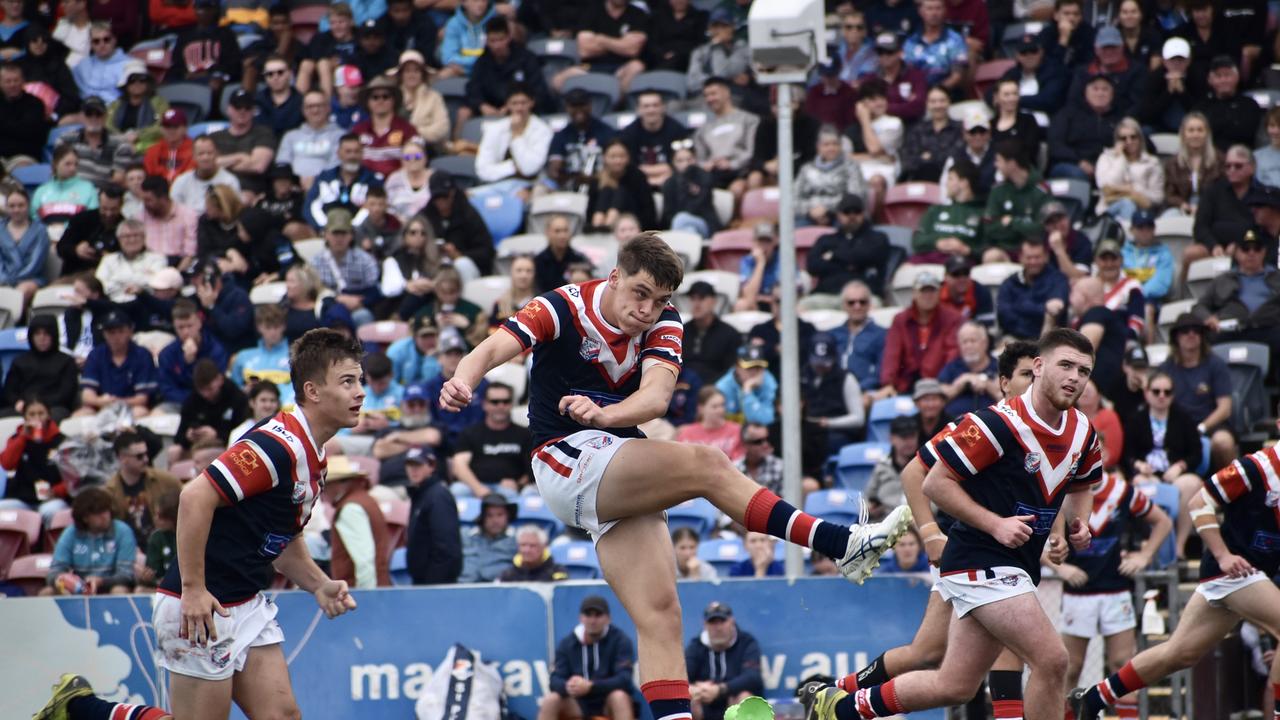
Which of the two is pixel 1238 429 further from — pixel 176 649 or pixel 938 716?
pixel 176 649

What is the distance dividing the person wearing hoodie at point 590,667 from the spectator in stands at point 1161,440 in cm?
422

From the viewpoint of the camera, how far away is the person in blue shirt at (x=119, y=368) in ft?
51.1

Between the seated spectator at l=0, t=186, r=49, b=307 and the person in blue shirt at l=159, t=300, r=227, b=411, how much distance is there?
2689 mm

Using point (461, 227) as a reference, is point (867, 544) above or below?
below

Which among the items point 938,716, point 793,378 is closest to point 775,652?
point 938,716

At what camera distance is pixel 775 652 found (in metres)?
10.6

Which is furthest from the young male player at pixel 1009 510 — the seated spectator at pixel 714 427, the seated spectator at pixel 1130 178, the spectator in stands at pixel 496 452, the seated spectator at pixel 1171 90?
the seated spectator at pixel 1171 90

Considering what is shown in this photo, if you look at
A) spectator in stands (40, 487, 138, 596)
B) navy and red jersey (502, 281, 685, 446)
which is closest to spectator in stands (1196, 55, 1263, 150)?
navy and red jersey (502, 281, 685, 446)

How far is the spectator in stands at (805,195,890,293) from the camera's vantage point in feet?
49.6

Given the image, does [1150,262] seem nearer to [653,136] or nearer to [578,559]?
[653,136]

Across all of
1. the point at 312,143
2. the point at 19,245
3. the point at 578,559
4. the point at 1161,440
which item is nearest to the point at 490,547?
the point at 578,559

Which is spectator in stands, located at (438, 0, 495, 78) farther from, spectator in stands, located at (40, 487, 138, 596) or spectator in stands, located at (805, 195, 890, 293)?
spectator in stands, located at (40, 487, 138, 596)

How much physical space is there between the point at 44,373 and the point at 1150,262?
10.0m

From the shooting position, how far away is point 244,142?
1856 cm
